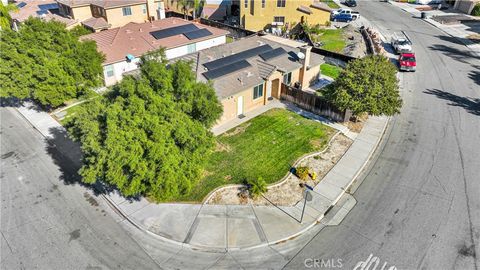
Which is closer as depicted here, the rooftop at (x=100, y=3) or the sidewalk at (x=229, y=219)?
the sidewalk at (x=229, y=219)

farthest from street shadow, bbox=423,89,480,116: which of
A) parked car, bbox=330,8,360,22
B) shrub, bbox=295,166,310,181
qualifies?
parked car, bbox=330,8,360,22

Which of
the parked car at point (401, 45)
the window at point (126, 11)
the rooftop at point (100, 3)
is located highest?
the rooftop at point (100, 3)

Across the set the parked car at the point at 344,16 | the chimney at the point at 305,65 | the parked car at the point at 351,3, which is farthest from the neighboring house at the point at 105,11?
the parked car at the point at 351,3

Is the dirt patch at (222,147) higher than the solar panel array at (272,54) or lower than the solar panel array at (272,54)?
lower

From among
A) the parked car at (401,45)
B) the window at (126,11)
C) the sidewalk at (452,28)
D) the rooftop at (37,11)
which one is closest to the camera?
the parked car at (401,45)

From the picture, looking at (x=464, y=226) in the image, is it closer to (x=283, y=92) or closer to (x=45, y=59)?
(x=283, y=92)

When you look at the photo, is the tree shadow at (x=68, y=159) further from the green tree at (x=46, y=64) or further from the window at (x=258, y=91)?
the window at (x=258, y=91)

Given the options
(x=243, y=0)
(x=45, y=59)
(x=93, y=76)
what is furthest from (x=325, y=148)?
(x=243, y=0)
